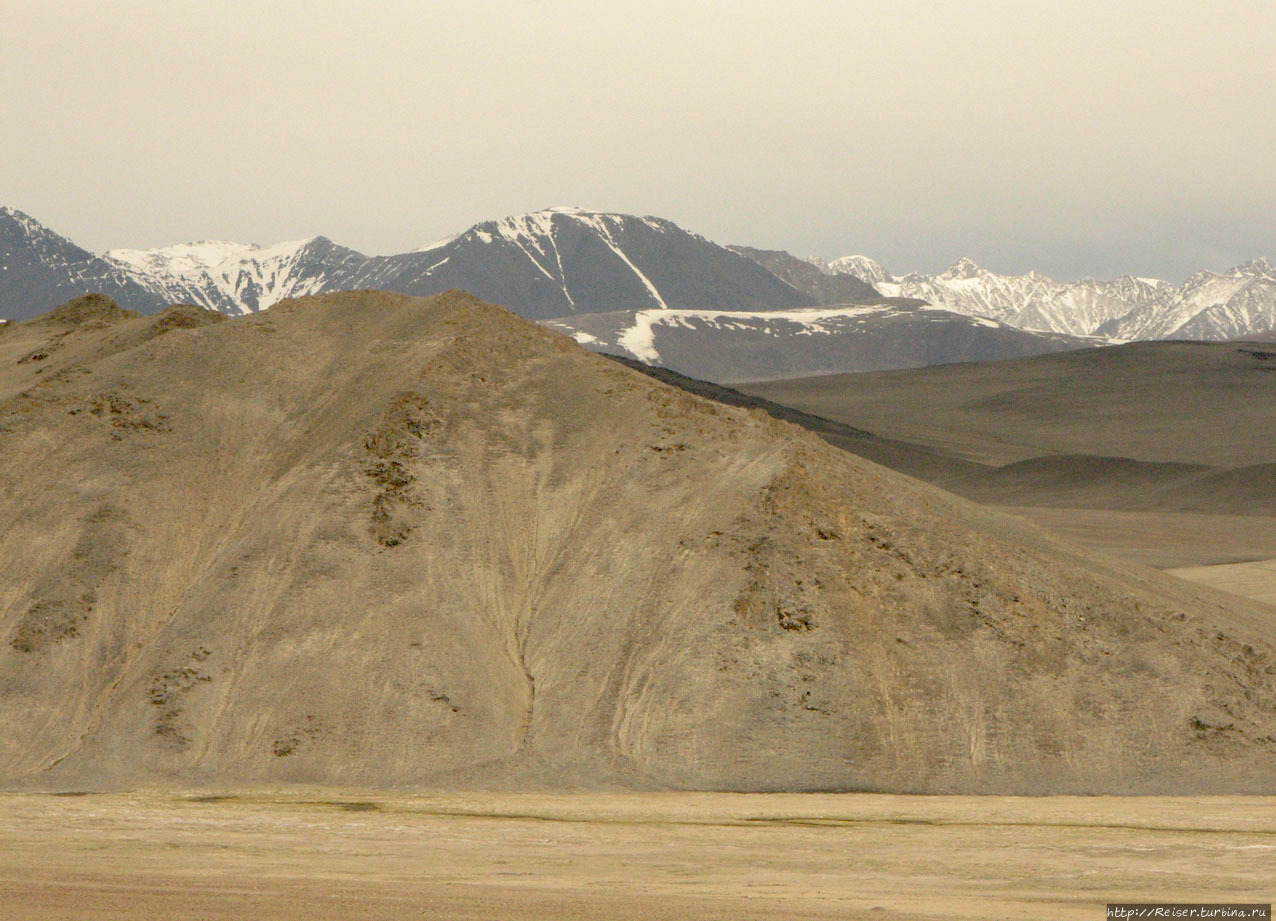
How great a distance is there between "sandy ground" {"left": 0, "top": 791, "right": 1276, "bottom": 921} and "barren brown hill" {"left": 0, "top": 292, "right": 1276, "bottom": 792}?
6.51 feet

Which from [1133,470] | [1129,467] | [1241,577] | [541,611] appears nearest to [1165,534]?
[1241,577]

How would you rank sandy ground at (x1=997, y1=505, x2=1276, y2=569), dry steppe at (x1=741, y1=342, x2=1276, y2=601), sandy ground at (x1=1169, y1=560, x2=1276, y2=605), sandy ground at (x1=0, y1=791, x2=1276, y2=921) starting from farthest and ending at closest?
dry steppe at (x1=741, y1=342, x2=1276, y2=601), sandy ground at (x1=997, y1=505, x2=1276, y2=569), sandy ground at (x1=1169, y1=560, x2=1276, y2=605), sandy ground at (x1=0, y1=791, x2=1276, y2=921)

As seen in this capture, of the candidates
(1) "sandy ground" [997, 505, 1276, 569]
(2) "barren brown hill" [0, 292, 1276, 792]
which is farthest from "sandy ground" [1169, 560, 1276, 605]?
(2) "barren brown hill" [0, 292, 1276, 792]

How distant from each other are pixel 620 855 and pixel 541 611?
1241 centimetres

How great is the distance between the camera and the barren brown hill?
36375mm

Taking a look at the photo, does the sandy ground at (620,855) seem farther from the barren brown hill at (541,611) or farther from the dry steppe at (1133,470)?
the dry steppe at (1133,470)

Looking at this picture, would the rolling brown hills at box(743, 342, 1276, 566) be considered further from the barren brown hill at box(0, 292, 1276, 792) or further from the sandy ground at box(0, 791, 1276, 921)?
the sandy ground at box(0, 791, 1276, 921)

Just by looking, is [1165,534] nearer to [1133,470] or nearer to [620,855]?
[1133,470]

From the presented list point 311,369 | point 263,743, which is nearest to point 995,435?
point 311,369

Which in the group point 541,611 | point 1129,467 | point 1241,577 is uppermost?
point 1129,467

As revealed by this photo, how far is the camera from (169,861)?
2712 cm

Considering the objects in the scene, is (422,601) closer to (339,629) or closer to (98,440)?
(339,629)

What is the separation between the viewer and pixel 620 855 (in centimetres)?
2861

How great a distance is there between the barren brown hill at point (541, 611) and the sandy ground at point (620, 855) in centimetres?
198
